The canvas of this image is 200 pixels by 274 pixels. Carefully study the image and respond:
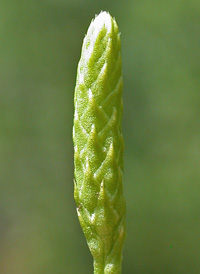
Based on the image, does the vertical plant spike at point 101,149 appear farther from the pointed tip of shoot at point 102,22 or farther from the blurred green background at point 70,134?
the blurred green background at point 70,134

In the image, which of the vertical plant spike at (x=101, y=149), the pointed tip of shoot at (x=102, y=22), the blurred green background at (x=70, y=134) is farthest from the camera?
the blurred green background at (x=70, y=134)

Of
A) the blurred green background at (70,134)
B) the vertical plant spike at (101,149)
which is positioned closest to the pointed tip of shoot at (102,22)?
the vertical plant spike at (101,149)

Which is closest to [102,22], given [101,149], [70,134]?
[101,149]

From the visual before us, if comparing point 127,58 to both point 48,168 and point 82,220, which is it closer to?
point 48,168

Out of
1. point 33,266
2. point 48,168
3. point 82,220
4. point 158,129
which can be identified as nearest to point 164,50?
point 158,129

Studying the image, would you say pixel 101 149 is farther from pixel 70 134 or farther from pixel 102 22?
pixel 70 134

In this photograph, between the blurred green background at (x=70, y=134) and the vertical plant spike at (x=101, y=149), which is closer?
the vertical plant spike at (x=101, y=149)
